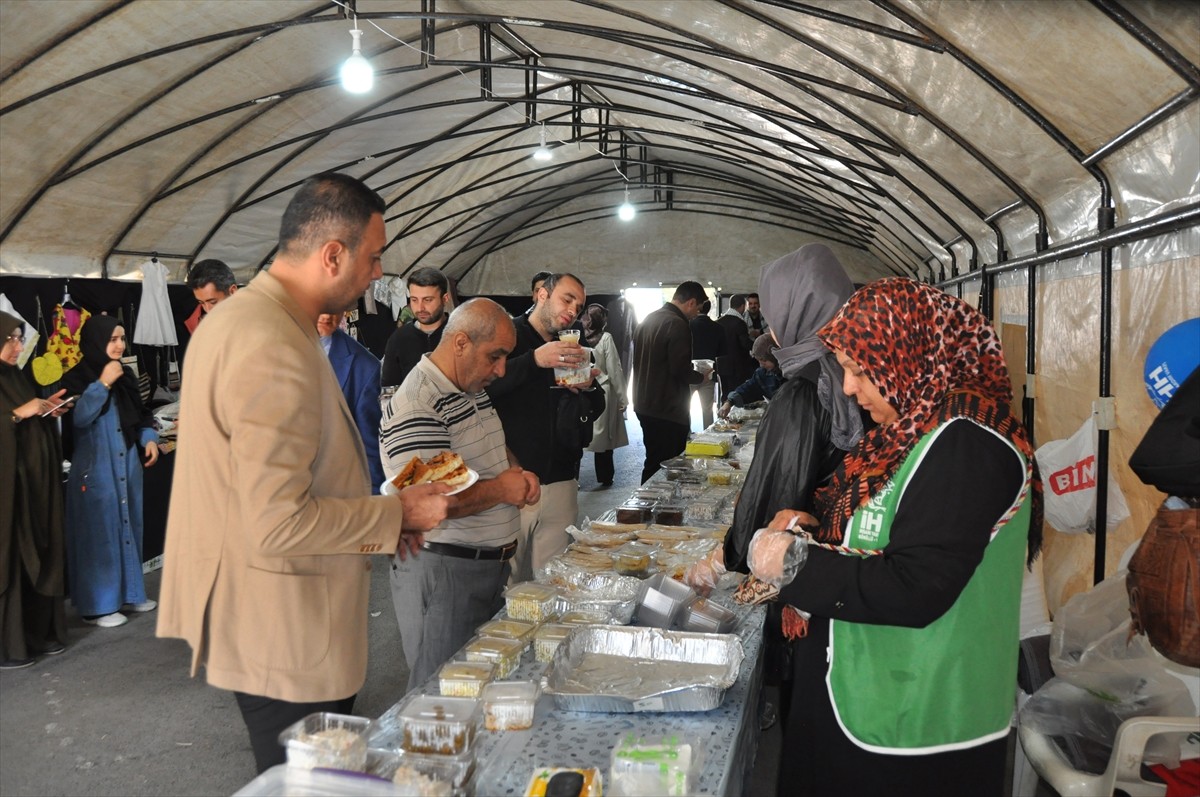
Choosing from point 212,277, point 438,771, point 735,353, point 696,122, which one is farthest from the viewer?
point 735,353

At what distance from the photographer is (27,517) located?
4520mm

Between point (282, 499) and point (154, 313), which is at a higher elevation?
point (154, 313)

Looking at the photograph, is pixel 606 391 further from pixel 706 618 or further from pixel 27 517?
pixel 706 618

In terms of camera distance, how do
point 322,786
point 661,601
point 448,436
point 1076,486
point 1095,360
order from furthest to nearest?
point 1095,360
point 1076,486
point 448,436
point 661,601
point 322,786

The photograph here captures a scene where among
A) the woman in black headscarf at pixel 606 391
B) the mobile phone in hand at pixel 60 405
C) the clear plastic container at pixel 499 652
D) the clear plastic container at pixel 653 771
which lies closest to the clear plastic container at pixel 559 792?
the clear plastic container at pixel 653 771

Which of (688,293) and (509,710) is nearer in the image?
(509,710)

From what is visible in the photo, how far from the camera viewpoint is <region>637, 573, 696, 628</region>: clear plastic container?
2395 millimetres

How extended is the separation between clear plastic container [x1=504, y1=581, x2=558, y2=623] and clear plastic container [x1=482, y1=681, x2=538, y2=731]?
570 millimetres

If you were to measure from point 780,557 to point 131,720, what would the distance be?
11.0 feet

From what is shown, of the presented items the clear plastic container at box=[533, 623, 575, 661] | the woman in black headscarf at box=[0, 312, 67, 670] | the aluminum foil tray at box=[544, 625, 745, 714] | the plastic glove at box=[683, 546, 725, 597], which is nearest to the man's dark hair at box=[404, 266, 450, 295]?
the woman in black headscarf at box=[0, 312, 67, 670]

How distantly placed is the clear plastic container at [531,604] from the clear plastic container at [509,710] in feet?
1.87

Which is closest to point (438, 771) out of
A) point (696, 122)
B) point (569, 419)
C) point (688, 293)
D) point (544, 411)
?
point (544, 411)

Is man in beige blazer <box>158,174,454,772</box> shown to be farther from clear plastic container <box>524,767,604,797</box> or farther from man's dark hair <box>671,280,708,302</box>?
man's dark hair <box>671,280,708,302</box>

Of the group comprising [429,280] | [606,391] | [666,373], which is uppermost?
[429,280]
